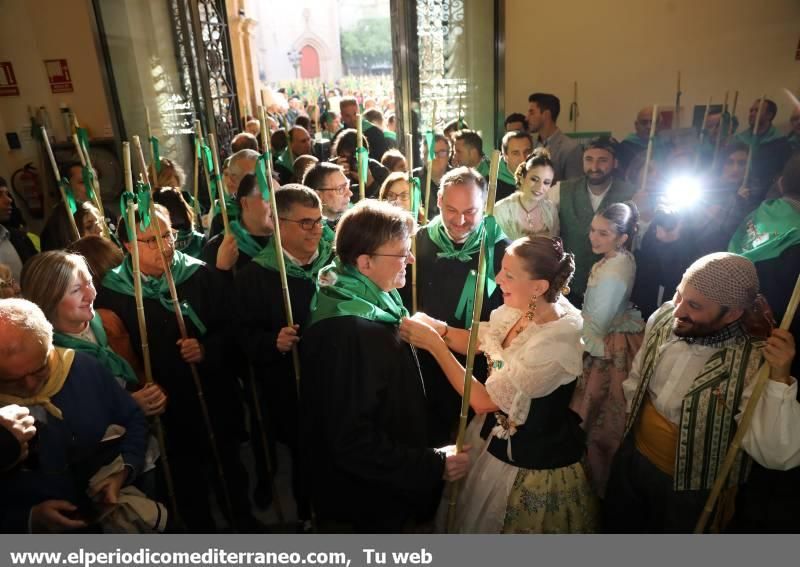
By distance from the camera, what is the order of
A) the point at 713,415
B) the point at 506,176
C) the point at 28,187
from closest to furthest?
1. the point at 713,415
2. the point at 506,176
3. the point at 28,187

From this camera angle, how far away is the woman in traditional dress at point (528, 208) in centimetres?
358

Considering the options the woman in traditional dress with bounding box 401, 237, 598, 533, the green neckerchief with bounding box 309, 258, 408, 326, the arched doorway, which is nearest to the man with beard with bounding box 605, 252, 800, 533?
the woman in traditional dress with bounding box 401, 237, 598, 533

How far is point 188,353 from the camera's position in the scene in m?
2.36

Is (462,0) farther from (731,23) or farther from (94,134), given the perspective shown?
(94,134)

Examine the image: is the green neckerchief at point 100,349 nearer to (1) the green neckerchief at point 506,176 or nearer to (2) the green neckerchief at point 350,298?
(2) the green neckerchief at point 350,298

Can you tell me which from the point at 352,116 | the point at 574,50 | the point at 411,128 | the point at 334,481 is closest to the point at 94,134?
the point at 352,116

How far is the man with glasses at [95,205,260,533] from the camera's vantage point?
2.36m

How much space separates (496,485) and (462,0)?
5.39 meters

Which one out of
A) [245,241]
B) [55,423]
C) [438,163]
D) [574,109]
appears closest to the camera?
[55,423]

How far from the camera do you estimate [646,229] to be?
145 inches

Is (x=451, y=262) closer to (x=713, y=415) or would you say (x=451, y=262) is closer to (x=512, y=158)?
(x=713, y=415)

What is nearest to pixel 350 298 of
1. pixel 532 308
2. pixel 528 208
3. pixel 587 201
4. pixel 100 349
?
pixel 532 308

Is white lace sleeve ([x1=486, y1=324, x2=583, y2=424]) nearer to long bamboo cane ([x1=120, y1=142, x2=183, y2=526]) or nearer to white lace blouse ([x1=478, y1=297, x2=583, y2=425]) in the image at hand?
white lace blouse ([x1=478, y1=297, x2=583, y2=425])

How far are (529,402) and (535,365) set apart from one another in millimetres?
137
